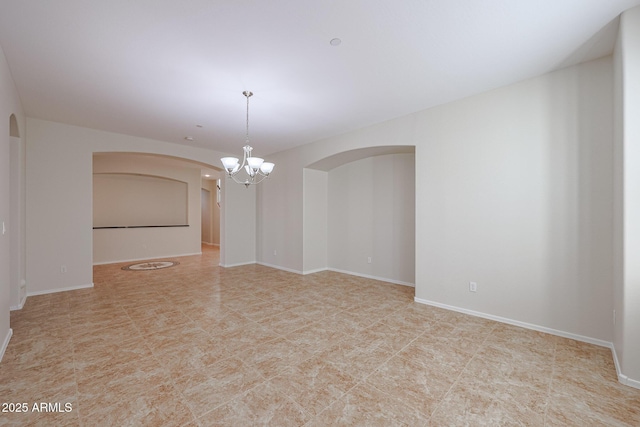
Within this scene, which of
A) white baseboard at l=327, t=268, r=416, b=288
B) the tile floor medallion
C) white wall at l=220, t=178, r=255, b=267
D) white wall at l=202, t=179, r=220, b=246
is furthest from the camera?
white wall at l=202, t=179, r=220, b=246

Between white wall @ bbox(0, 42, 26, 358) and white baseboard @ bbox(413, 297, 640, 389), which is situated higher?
white wall @ bbox(0, 42, 26, 358)

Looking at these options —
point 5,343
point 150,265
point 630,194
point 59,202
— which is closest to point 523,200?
point 630,194

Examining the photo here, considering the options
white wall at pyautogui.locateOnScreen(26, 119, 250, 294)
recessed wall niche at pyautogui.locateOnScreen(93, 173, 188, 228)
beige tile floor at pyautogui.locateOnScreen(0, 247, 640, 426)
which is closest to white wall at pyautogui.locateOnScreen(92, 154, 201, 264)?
recessed wall niche at pyautogui.locateOnScreen(93, 173, 188, 228)

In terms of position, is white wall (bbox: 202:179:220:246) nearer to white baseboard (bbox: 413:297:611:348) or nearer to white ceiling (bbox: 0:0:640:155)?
white ceiling (bbox: 0:0:640:155)

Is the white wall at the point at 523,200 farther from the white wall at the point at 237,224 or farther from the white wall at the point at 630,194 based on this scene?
the white wall at the point at 237,224

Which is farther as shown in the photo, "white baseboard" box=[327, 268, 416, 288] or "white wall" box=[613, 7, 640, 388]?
"white baseboard" box=[327, 268, 416, 288]

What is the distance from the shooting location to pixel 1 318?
2.60 m

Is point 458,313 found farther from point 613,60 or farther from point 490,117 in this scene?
point 613,60

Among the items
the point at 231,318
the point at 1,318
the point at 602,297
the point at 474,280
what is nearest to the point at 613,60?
the point at 602,297

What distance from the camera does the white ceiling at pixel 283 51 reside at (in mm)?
2074

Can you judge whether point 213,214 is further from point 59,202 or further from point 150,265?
point 59,202

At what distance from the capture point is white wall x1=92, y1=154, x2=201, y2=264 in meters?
7.33

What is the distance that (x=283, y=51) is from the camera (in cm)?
260

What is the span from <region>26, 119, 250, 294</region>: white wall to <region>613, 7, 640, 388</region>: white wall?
6.87m
